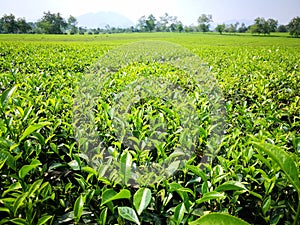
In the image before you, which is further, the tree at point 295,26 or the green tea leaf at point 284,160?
the tree at point 295,26

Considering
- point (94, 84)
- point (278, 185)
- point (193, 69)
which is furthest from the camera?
point (193, 69)

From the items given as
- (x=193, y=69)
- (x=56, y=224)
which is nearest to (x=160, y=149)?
(x=56, y=224)

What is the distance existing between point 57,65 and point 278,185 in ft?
14.7

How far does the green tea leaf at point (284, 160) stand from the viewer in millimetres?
394

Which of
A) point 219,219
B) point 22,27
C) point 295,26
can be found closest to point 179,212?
point 219,219

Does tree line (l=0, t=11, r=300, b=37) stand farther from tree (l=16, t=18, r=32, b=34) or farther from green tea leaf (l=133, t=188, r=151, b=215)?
green tea leaf (l=133, t=188, r=151, b=215)

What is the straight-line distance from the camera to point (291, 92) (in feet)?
11.3

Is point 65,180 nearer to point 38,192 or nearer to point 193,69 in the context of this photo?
point 38,192

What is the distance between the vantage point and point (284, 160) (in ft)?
1.31

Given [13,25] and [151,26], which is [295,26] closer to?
[151,26]

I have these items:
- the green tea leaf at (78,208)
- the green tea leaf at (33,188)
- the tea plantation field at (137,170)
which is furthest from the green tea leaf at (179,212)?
the green tea leaf at (33,188)

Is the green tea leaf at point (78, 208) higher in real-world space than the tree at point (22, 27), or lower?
lower

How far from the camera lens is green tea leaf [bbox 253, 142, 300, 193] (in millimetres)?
394

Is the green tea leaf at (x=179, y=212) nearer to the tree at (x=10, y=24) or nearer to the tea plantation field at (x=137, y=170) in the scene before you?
the tea plantation field at (x=137, y=170)
